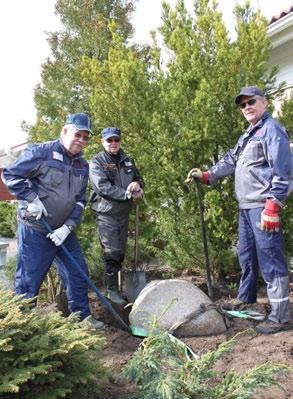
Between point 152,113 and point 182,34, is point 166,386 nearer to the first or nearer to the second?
point 152,113

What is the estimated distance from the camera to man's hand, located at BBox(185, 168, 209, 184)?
A: 421 cm

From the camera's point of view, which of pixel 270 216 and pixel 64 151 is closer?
pixel 270 216

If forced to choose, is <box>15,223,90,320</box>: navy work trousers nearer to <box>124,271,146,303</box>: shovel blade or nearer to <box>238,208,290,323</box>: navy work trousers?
<box>124,271,146,303</box>: shovel blade

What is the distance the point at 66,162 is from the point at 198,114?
1.45m

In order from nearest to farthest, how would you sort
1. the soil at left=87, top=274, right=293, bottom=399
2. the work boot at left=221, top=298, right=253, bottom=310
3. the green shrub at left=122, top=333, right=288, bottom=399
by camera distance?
the green shrub at left=122, top=333, right=288, bottom=399
the soil at left=87, top=274, right=293, bottom=399
the work boot at left=221, top=298, right=253, bottom=310

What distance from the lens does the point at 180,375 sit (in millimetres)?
2258

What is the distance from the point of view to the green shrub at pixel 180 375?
214 centimetres

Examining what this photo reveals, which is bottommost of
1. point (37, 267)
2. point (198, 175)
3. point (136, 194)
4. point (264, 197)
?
point (37, 267)

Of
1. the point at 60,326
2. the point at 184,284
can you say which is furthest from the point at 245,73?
the point at 60,326

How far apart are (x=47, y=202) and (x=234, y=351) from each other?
190 centimetres

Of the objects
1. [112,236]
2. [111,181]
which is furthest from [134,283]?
[111,181]

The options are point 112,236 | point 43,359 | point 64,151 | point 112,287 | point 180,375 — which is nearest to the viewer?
point 43,359

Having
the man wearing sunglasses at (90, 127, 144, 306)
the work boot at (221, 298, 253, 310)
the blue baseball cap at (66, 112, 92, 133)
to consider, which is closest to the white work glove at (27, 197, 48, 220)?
the blue baseball cap at (66, 112, 92, 133)

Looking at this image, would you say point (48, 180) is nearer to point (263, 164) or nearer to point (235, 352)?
point (263, 164)
